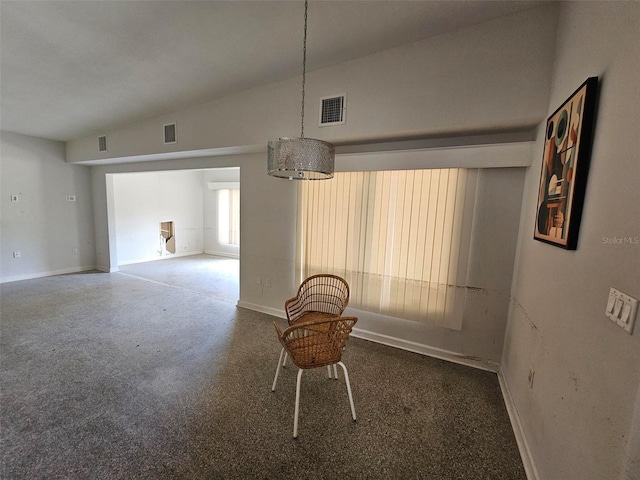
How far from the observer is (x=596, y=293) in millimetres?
1122

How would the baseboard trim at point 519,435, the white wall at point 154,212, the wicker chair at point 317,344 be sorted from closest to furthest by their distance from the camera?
the baseboard trim at point 519,435
the wicker chair at point 317,344
the white wall at point 154,212

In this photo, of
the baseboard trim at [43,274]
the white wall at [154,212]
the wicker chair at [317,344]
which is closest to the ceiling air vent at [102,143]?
the white wall at [154,212]

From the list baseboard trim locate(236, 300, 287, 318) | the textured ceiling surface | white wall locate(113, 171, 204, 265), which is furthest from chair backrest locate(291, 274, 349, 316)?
white wall locate(113, 171, 204, 265)

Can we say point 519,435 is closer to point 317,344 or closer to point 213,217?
point 317,344

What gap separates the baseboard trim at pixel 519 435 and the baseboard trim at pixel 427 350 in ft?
0.84

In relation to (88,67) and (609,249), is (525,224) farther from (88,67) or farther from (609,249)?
(88,67)

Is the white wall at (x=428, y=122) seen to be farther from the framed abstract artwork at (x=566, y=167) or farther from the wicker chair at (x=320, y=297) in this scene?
the wicker chair at (x=320, y=297)

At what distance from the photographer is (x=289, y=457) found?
164 centimetres

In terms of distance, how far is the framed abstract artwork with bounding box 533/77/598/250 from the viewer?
1.29 metres

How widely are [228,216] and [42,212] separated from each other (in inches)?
146

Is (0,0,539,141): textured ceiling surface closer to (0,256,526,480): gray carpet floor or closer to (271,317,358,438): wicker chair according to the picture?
(271,317,358,438): wicker chair

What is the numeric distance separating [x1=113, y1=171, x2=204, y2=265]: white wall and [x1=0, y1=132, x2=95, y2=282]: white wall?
1.95ft

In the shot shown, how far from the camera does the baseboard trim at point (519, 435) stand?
1.54 m

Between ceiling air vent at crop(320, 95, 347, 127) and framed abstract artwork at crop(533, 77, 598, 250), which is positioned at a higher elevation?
ceiling air vent at crop(320, 95, 347, 127)
